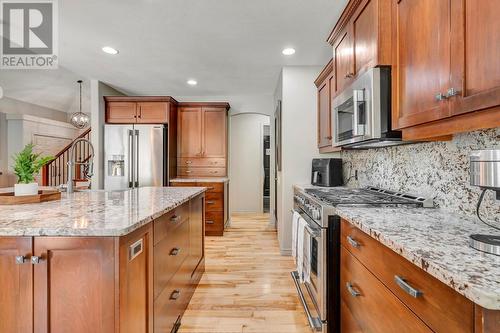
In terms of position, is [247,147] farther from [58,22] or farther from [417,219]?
[417,219]

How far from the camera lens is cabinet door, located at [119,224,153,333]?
1.18 meters

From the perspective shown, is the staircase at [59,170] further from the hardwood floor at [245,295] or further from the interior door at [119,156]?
the hardwood floor at [245,295]

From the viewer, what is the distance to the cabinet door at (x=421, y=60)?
1.12 m

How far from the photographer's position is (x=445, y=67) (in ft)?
3.62

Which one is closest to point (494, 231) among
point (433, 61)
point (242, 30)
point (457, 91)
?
point (457, 91)

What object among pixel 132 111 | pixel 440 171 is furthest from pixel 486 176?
pixel 132 111

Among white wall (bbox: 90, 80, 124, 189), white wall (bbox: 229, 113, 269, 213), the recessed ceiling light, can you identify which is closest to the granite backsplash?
the recessed ceiling light

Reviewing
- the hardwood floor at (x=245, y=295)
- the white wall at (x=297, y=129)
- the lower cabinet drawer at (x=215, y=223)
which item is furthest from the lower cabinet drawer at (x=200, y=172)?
the white wall at (x=297, y=129)

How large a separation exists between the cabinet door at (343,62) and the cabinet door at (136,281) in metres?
1.73

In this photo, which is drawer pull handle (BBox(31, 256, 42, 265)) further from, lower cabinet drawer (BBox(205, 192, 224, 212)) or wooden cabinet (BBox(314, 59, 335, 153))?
lower cabinet drawer (BBox(205, 192, 224, 212))

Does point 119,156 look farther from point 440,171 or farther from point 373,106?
point 440,171

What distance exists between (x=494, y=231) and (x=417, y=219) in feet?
0.94

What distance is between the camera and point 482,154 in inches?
36.3

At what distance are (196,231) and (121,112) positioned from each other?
3.02 m
